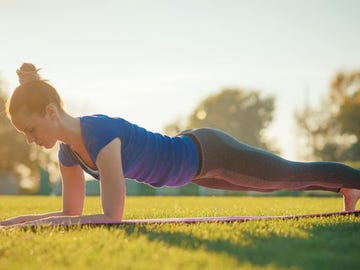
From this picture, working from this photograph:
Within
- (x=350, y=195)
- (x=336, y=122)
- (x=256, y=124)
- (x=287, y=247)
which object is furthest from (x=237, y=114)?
(x=287, y=247)

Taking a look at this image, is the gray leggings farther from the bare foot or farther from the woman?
the bare foot

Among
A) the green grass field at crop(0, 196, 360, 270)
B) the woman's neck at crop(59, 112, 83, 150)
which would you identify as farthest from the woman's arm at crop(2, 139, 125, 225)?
the woman's neck at crop(59, 112, 83, 150)

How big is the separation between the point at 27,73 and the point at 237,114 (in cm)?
5810

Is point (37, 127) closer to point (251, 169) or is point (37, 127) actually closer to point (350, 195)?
point (251, 169)

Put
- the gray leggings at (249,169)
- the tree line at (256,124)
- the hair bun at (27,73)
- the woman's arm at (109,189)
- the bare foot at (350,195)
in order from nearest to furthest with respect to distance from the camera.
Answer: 1. the woman's arm at (109,189)
2. the hair bun at (27,73)
3. the gray leggings at (249,169)
4. the bare foot at (350,195)
5. the tree line at (256,124)

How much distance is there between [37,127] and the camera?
405 cm

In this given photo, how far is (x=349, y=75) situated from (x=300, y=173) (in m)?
41.3

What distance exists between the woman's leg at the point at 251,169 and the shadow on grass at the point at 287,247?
3.26ft

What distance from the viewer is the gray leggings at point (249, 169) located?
471 cm

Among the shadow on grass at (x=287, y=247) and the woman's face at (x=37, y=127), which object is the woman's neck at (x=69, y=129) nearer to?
the woman's face at (x=37, y=127)

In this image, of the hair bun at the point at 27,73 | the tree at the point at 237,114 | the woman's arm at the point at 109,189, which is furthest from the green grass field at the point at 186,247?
the tree at the point at 237,114

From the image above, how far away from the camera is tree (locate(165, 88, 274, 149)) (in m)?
60.0

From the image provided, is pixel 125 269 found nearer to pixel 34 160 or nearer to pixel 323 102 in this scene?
pixel 34 160

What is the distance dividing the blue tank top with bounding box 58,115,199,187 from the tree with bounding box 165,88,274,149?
5450 centimetres
